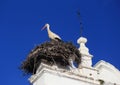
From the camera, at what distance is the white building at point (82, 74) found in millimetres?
15984

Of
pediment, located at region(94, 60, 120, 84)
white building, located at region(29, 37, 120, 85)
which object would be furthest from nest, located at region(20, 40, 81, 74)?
pediment, located at region(94, 60, 120, 84)

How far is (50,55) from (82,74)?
1.35 meters

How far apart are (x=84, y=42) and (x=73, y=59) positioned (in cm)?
157

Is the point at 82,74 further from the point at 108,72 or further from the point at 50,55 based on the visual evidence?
the point at 108,72

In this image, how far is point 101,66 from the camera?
17734 millimetres

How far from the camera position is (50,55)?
16.4 metres

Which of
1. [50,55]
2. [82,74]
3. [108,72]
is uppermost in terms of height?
[108,72]

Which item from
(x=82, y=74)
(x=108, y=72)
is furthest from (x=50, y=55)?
(x=108, y=72)

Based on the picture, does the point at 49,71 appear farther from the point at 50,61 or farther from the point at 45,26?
the point at 45,26

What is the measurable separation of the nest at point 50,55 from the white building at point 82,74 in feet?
1.17

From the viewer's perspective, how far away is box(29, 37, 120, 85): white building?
16.0 metres

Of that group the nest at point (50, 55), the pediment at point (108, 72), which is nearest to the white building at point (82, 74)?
the pediment at point (108, 72)

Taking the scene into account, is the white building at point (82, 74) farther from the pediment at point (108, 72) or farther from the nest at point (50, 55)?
the nest at point (50, 55)

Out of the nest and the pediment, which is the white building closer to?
the pediment
